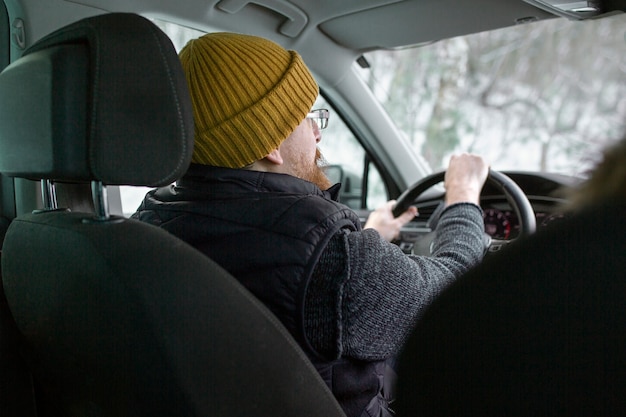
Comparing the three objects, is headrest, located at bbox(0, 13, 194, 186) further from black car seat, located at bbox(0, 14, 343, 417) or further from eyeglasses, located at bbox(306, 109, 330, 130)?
eyeglasses, located at bbox(306, 109, 330, 130)

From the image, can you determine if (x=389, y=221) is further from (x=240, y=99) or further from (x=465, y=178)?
(x=240, y=99)

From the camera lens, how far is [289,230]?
1.18 metres

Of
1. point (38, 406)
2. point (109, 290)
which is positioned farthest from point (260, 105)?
point (38, 406)

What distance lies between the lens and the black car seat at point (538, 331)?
54 centimetres

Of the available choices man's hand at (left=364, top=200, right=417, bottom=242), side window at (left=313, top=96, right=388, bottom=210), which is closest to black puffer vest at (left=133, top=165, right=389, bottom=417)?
man's hand at (left=364, top=200, right=417, bottom=242)

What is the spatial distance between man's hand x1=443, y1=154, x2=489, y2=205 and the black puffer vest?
22.1 inches

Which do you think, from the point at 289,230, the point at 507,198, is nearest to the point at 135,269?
the point at 289,230

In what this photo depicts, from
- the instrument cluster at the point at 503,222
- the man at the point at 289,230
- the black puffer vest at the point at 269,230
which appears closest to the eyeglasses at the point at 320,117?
the man at the point at 289,230

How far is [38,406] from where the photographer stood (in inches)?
62.5

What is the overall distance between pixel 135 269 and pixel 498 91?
3323mm

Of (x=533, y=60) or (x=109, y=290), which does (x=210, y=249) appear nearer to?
(x=109, y=290)

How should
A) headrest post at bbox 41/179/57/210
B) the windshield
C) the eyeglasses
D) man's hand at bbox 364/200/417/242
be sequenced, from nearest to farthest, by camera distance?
headrest post at bbox 41/179/57/210 < the eyeglasses < man's hand at bbox 364/200/417/242 < the windshield

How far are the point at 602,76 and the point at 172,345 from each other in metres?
2.74

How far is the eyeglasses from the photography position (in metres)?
1.60
